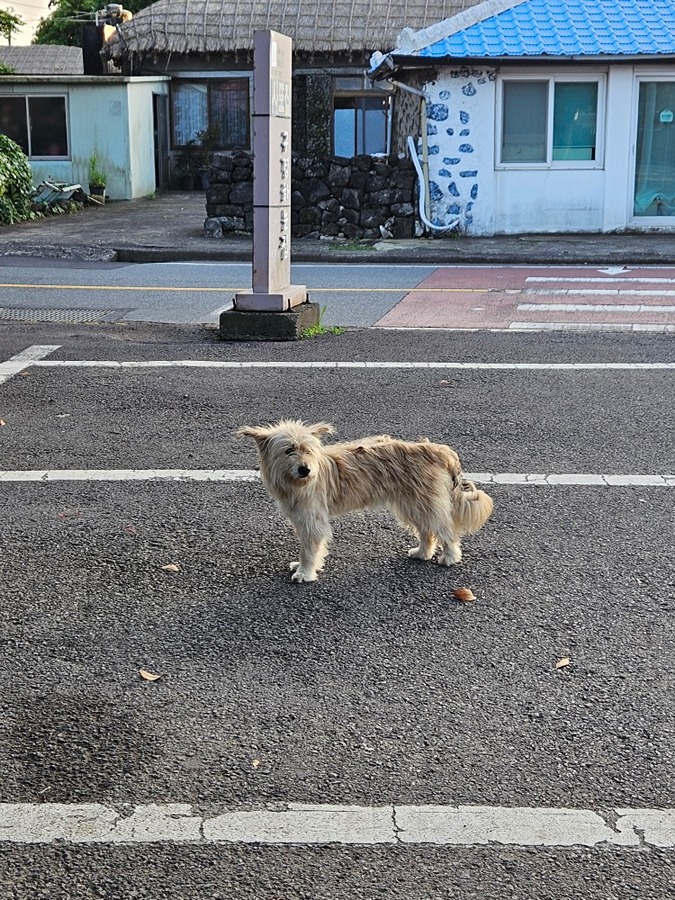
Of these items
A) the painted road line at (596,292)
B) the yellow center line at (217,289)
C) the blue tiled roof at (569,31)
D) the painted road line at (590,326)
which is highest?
the blue tiled roof at (569,31)

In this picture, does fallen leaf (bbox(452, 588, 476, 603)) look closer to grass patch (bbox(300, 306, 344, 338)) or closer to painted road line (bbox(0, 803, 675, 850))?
painted road line (bbox(0, 803, 675, 850))

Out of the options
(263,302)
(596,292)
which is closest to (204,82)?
(596,292)

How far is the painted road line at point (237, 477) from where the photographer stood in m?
6.15

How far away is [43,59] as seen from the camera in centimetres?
4441

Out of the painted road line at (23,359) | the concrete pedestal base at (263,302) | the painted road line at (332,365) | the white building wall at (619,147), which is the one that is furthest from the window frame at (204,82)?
the painted road line at (332,365)

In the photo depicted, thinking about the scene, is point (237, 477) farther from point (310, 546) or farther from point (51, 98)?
point (51, 98)

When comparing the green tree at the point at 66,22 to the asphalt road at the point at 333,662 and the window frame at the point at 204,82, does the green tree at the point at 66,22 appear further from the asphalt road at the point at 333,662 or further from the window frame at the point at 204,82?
the asphalt road at the point at 333,662

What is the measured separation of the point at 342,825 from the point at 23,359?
6.95m

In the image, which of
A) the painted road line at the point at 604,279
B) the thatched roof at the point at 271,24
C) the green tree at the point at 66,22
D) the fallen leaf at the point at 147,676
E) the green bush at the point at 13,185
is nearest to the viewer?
the fallen leaf at the point at 147,676

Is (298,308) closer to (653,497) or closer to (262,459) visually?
(653,497)

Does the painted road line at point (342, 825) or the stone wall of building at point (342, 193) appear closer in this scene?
the painted road line at point (342, 825)

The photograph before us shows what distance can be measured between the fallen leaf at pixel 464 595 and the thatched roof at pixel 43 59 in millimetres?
41184

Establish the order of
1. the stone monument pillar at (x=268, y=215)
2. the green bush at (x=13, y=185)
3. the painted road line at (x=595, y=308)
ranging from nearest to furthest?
1. the stone monument pillar at (x=268, y=215)
2. the painted road line at (x=595, y=308)
3. the green bush at (x=13, y=185)

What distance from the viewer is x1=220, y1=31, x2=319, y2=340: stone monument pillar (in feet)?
33.1
